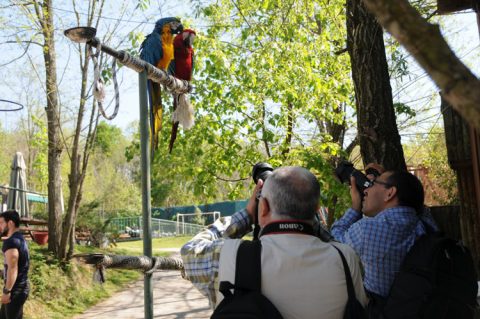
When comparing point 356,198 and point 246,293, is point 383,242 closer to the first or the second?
point 356,198

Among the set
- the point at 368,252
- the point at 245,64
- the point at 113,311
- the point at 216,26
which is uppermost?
the point at 216,26

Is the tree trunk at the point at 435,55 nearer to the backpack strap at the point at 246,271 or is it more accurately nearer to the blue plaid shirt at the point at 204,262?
the backpack strap at the point at 246,271

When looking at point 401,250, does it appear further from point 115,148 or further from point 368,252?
point 115,148

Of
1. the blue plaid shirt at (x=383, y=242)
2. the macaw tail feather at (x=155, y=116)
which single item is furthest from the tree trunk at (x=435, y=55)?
the macaw tail feather at (x=155, y=116)

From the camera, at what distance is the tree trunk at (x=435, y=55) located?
3.38ft

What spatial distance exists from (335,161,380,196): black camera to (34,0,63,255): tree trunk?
8.96 m

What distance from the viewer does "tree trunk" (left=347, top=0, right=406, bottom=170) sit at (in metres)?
3.94

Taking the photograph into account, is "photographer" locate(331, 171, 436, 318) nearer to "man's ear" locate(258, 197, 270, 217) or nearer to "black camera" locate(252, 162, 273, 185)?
"black camera" locate(252, 162, 273, 185)

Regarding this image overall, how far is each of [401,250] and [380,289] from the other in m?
0.21

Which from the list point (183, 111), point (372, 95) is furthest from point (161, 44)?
point (372, 95)

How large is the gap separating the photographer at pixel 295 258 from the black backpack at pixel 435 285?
0.46 m

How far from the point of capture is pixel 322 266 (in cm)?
179

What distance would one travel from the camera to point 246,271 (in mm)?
1717

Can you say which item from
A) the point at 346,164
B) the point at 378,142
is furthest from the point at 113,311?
the point at 346,164
